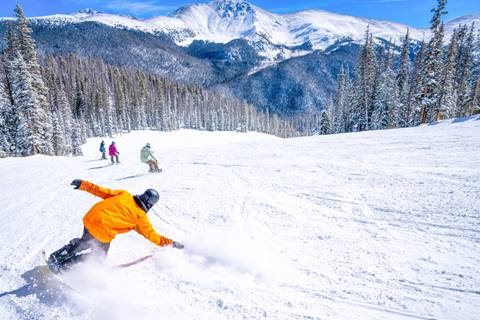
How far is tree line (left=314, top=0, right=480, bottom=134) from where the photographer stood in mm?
30719

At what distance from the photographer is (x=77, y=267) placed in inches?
193

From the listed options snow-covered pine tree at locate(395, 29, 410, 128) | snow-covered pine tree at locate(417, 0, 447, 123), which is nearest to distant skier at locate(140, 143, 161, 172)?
snow-covered pine tree at locate(417, 0, 447, 123)

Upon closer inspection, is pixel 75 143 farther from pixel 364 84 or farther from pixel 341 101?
pixel 341 101

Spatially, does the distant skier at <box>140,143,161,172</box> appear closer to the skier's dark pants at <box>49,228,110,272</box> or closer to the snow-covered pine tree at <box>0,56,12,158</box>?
the skier's dark pants at <box>49,228,110,272</box>

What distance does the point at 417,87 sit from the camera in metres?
33.0

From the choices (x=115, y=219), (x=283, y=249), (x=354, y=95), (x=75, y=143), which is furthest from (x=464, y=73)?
(x=75, y=143)

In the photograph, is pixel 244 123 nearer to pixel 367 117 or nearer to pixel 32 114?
pixel 367 117

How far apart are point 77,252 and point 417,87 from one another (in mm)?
39182

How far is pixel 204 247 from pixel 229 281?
1.15 metres

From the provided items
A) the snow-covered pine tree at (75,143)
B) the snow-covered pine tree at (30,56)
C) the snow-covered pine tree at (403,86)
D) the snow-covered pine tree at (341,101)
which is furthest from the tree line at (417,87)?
the snow-covered pine tree at (75,143)

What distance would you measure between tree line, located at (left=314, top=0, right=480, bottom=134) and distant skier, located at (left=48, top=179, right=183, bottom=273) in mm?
35230

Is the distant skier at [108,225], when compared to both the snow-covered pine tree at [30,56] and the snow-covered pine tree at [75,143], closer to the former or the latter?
the snow-covered pine tree at [30,56]

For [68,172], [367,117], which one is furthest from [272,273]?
[367,117]

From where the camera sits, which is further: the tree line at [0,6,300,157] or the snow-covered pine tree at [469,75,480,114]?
the snow-covered pine tree at [469,75,480,114]
